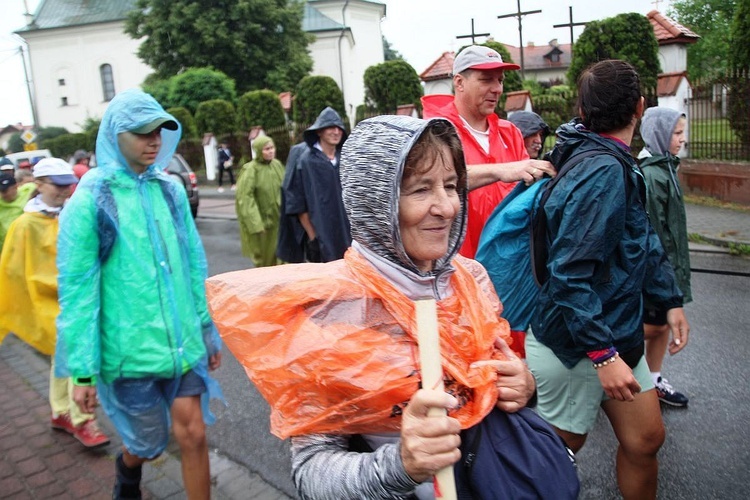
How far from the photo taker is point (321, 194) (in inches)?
218

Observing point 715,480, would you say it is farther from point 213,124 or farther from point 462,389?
point 213,124

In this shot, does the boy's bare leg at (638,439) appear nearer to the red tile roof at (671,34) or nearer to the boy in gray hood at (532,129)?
the boy in gray hood at (532,129)

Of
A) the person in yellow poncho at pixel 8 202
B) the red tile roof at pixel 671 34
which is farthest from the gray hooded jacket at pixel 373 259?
the red tile roof at pixel 671 34

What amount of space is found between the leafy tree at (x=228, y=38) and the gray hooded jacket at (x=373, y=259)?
36.4m

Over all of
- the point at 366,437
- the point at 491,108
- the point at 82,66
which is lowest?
the point at 366,437

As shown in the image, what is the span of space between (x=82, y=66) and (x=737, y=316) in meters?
54.5

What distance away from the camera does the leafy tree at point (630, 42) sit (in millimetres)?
14047

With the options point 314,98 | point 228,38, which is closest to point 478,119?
point 314,98

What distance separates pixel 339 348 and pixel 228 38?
37013 mm

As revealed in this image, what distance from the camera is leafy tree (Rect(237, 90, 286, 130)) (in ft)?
84.3

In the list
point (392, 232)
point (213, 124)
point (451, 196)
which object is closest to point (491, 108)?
point (451, 196)

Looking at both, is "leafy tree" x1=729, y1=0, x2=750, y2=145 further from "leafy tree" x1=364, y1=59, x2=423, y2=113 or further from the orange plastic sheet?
the orange plastic sheet

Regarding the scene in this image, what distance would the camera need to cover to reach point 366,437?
154 cm

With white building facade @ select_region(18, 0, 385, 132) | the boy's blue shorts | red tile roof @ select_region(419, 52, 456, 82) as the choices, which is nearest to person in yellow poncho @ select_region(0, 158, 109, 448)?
the boy's blue shorts
